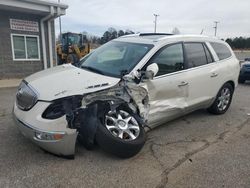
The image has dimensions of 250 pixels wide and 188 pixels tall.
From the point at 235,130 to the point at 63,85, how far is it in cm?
340

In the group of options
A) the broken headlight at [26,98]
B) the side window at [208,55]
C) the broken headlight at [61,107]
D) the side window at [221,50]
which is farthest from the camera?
the side window at [221,50]

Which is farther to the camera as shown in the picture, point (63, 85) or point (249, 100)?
point (249, 100)

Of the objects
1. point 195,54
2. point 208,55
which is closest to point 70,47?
point 208,55

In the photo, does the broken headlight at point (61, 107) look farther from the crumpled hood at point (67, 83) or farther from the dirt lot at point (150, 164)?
the dirt lot at point (150, 164)

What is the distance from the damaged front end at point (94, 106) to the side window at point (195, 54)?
1.37 m

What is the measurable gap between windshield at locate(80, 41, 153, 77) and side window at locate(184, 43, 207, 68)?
92 centimetres

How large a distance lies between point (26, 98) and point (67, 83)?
570mm

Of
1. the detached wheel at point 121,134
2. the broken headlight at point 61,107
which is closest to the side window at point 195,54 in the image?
the detached wheel at point 121,134

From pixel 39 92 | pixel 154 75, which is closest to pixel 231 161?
pixel 154 75

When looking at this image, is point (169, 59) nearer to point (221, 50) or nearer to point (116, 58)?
point (116, 58)

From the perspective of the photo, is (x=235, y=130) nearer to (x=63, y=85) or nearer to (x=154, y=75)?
(x=154, y=75)

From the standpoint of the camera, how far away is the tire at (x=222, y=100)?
5.14m

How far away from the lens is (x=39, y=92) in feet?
9.70

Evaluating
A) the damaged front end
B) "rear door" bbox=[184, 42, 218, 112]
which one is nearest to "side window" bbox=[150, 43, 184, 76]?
"rear door" bbox=[184, 42, 218, 112]
